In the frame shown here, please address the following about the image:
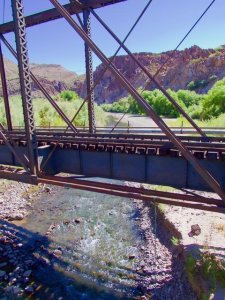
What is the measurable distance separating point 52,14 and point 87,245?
32.3 ft

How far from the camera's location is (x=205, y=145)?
780cm

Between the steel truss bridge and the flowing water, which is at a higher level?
the steel truss bridge

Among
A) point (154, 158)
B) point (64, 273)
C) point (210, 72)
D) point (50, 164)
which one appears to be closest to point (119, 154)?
point (154, 158)

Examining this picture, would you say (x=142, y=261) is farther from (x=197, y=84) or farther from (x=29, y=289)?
(x=197, y=84)

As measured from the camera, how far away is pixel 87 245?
41.5 ft

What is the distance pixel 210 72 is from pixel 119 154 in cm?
9622

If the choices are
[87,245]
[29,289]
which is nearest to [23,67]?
[29,289]

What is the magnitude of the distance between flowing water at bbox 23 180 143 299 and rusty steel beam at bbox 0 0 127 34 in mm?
9348

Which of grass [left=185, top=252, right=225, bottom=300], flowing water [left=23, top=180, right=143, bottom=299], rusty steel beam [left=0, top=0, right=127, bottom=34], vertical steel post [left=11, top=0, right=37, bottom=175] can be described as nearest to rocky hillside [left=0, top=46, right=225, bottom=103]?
flowing water [left=23, top=180, right=143, bottom=299]

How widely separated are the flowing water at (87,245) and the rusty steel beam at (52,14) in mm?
9348

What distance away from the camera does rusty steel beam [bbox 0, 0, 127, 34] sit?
1035cm

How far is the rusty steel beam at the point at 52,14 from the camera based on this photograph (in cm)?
1035

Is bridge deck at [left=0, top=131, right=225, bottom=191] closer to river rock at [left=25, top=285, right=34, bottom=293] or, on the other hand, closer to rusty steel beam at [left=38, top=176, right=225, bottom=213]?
rusty steel beam at [left=38, top=176, right=225, bottom=213]

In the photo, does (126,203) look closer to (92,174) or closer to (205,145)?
(92,174)
